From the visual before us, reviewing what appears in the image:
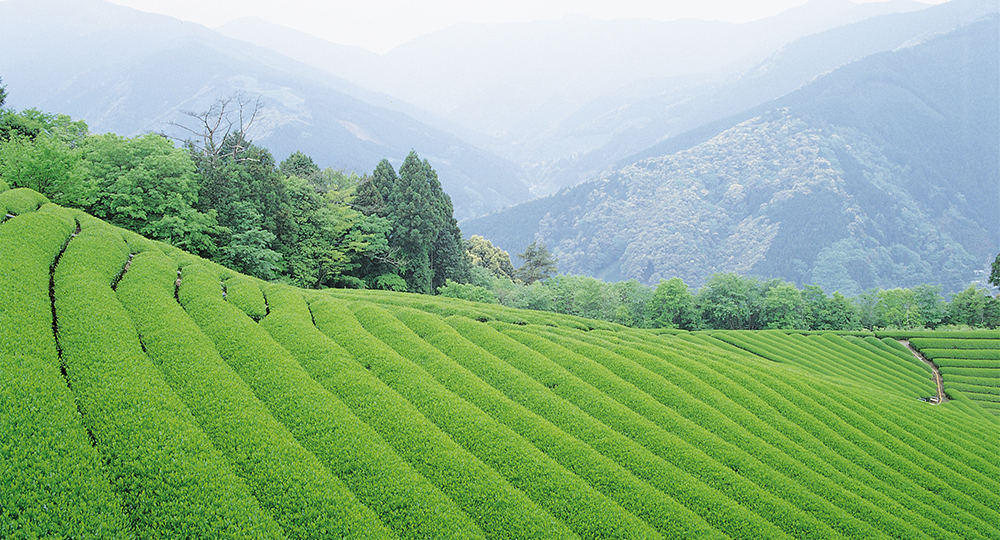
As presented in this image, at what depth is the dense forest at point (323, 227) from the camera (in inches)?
1112

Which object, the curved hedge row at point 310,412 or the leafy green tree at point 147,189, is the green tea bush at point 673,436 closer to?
the curved hedge row at point 310,412

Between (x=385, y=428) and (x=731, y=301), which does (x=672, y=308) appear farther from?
(x=385, y=428)

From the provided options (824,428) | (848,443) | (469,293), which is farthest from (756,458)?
(469,293)

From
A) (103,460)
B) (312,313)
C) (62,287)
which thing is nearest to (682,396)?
(312,313)

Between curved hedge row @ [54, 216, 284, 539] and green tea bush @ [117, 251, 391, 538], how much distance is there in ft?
1.08

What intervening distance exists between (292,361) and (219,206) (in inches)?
1041

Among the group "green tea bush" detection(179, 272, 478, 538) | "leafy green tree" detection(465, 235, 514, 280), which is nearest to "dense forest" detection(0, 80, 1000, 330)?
"green tea bush" detection(179, 272, 478, 538)

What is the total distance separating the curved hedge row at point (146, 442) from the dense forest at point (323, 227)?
18153 mm

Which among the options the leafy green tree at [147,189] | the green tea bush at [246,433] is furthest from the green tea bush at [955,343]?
the leafy green tree at [147,189]

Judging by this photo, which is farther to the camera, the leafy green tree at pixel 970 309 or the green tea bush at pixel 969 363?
the leafy green tree at pixel 970 309

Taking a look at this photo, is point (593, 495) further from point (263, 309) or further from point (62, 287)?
point (62, 287)

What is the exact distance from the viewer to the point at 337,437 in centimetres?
977

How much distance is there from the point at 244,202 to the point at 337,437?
31113 mm

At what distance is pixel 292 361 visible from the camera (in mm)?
12539
